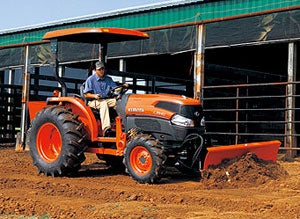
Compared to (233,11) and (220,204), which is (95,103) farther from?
(233,11)

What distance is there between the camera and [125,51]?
14.1 metres

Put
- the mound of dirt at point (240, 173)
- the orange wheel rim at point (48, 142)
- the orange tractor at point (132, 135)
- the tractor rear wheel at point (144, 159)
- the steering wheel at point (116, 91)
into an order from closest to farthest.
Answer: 1. the tractor rear wheel at point (144, 159)
2. the mound of dirt at point (240, 173)
3. the orange tractor at point (132, 135)
4. the steering wheel at point (116, 91)
5. the orange wheel rim at point (48, 142)

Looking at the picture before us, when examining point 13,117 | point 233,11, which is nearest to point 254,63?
point 233,11

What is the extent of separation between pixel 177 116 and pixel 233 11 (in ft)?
→ 23.2

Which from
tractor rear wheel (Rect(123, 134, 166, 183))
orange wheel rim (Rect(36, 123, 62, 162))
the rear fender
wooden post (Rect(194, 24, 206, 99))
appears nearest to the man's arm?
the rear fender

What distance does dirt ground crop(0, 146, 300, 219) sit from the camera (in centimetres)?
491

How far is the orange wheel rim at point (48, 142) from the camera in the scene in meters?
7.95

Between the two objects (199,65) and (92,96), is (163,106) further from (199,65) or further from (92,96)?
(199,65)

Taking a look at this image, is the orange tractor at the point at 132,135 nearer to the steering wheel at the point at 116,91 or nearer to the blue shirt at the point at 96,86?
the steering wheel at the point at 116,91

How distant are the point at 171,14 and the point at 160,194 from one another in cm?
933

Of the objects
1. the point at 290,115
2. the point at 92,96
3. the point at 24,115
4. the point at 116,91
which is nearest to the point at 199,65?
the point at 290,115

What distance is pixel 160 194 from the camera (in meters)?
5.90

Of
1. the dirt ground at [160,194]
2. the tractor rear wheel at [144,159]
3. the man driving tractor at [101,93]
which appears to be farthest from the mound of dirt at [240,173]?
Answer: the man driving tractor at [101,93]

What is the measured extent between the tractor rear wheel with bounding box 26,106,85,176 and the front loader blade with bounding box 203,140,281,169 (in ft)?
5.92
